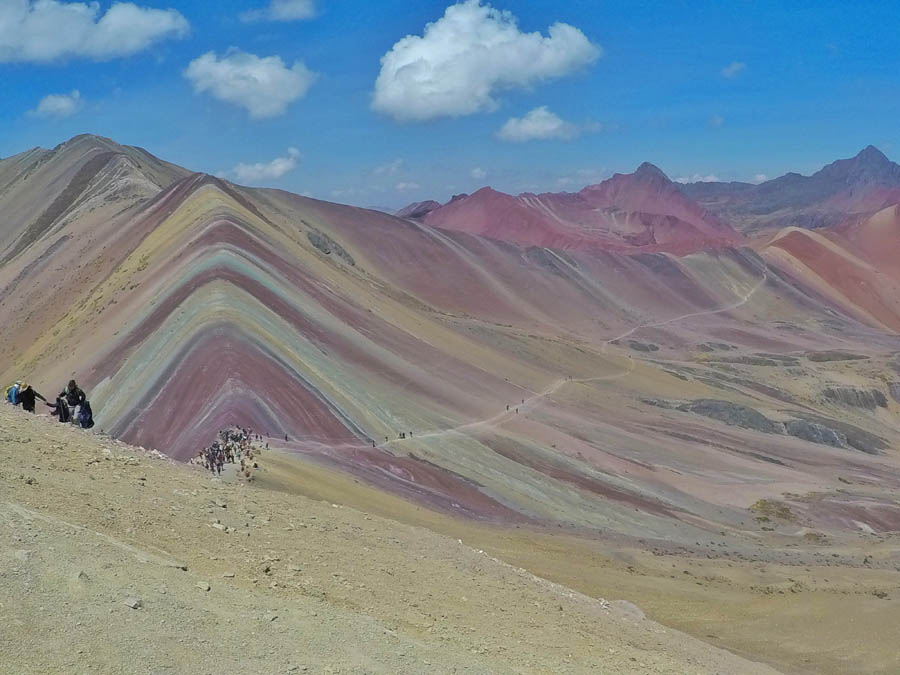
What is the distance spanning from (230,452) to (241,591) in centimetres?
1109

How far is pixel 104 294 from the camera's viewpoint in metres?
42.9

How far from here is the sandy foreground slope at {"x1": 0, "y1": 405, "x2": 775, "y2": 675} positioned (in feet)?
22.4

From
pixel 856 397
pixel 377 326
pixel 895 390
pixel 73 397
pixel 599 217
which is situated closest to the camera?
pixel 73 397

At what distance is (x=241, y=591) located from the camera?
336 inches

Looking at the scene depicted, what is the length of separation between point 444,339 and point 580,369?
11692 millimetres

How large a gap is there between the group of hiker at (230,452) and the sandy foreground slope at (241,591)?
469cm

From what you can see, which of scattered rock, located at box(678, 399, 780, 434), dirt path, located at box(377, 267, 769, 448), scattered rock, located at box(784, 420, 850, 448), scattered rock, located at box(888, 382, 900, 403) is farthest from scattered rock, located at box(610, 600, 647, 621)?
scattered rock, located at box(888, 382, 900, 403)

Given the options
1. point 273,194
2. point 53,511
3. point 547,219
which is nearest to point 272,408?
point 53,511

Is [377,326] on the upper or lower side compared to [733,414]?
upper

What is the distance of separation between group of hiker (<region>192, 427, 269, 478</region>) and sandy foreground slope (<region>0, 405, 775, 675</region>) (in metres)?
4.69

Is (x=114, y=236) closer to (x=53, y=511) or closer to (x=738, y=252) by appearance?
(x=53, y=511)

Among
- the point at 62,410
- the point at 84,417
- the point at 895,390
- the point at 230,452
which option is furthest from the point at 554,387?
the point at 895,390

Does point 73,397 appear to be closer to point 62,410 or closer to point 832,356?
point 62,410

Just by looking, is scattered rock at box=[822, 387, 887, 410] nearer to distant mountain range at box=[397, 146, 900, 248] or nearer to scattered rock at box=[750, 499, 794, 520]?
scattered rock at box=[750, 499, 794, 520]
